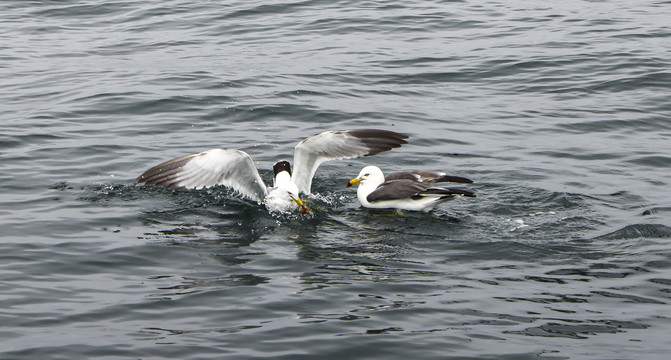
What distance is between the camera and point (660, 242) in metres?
9.39

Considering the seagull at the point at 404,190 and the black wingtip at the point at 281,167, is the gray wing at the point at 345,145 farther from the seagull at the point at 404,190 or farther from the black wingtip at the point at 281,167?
the seagull at the point at 404,190

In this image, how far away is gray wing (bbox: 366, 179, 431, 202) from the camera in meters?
10.9

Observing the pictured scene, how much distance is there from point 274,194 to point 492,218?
2544 millimetres

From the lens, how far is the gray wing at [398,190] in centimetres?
1088

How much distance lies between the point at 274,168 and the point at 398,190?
64.6 inches

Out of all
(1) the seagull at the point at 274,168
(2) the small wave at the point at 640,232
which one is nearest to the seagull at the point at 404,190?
(1) the seagull at the point at 274,168

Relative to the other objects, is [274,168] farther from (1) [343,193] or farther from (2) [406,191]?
(2) [406,191]

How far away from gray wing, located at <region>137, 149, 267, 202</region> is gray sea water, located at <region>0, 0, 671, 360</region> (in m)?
0.34

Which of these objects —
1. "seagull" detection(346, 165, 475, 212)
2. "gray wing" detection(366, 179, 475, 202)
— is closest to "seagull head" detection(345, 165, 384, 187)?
"seagull" detection(346, 165, 475, 212)

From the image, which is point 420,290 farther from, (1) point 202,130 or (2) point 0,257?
(1) point 202,130

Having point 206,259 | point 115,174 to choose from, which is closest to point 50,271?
point 206,259

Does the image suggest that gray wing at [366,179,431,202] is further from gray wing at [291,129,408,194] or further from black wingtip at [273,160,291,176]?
black wingtip at [273,160,291,176]

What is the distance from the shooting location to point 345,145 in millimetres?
11445

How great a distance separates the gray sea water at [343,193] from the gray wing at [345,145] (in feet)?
1.85
